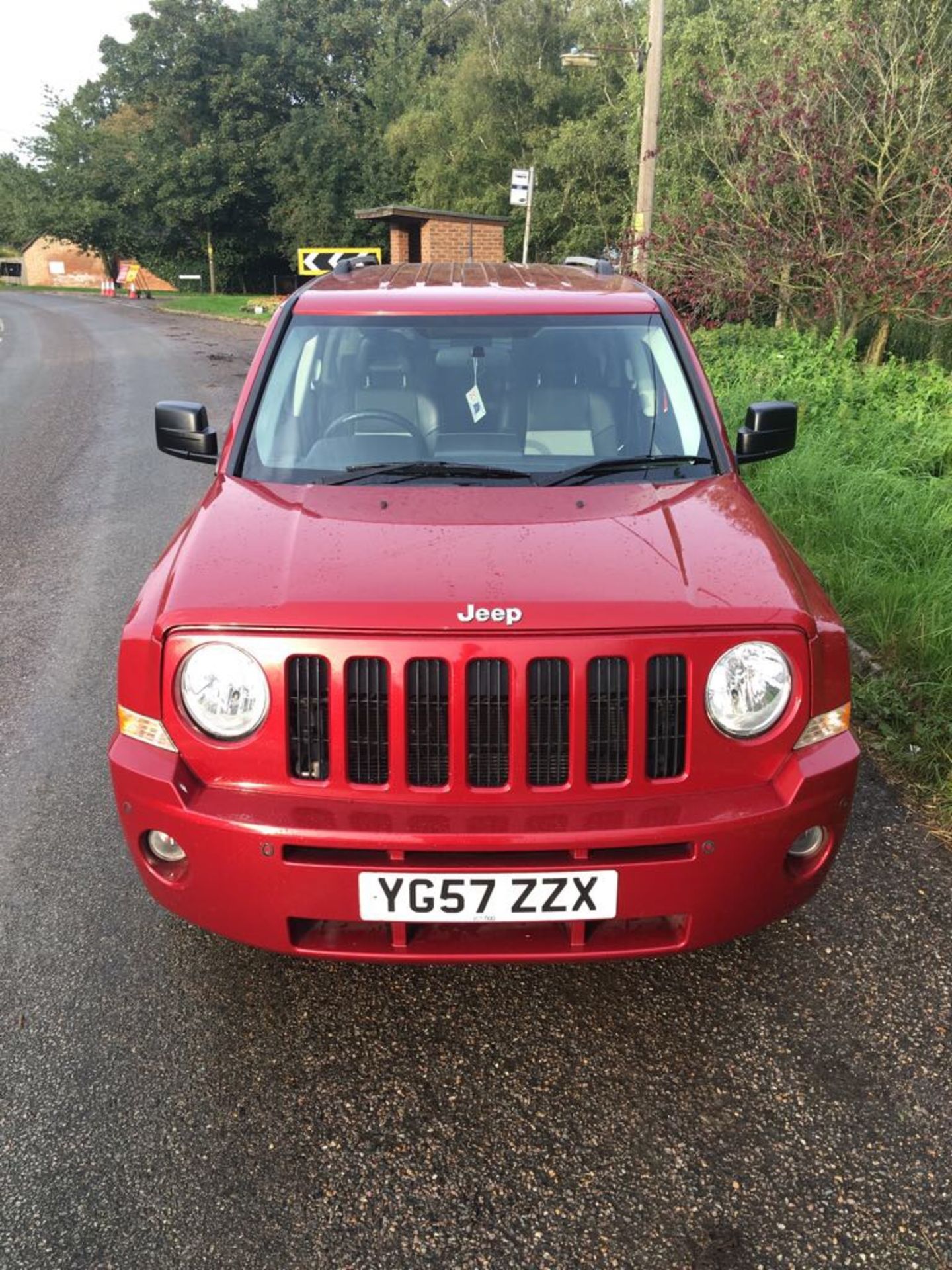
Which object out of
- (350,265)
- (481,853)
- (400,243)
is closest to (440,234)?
(400,243)

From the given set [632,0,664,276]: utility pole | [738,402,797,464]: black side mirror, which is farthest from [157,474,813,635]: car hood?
[632,0,664,276]: utility pole

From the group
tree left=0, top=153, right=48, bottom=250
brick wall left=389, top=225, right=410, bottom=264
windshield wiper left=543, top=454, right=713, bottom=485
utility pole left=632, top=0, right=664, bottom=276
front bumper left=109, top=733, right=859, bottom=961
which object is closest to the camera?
front bumper left=109, top=733, right=859, bottom=961

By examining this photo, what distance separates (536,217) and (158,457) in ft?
92.0

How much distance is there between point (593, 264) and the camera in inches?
202

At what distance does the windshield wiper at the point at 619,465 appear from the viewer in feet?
10.7

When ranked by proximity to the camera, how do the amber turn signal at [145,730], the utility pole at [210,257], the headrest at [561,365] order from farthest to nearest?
the utility pole at [210,257], the headrest at [561,365], the amber turn signal at [145,730]

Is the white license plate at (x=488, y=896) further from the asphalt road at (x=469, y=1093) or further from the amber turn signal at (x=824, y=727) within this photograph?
the amber turn signal at (x=824, y=727)

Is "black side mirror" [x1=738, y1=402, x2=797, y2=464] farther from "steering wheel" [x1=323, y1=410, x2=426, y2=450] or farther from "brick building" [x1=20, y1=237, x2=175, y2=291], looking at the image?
"brick building" [x1=20, y1=237, x2=175, y2=291]

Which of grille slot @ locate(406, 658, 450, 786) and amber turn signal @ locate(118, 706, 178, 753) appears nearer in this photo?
grille slot @ locate(406, 658, 450, 786)

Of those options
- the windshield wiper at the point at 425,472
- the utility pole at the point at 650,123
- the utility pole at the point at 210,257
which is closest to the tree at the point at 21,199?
the utility pole at the point at 210,257

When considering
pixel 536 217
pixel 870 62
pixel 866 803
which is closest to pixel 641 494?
pixel 866 803

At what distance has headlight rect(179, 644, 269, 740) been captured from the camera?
2418 mm

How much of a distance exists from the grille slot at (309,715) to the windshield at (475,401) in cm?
108

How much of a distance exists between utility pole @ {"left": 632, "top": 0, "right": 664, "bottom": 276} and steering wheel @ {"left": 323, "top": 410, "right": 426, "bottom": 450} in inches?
488
